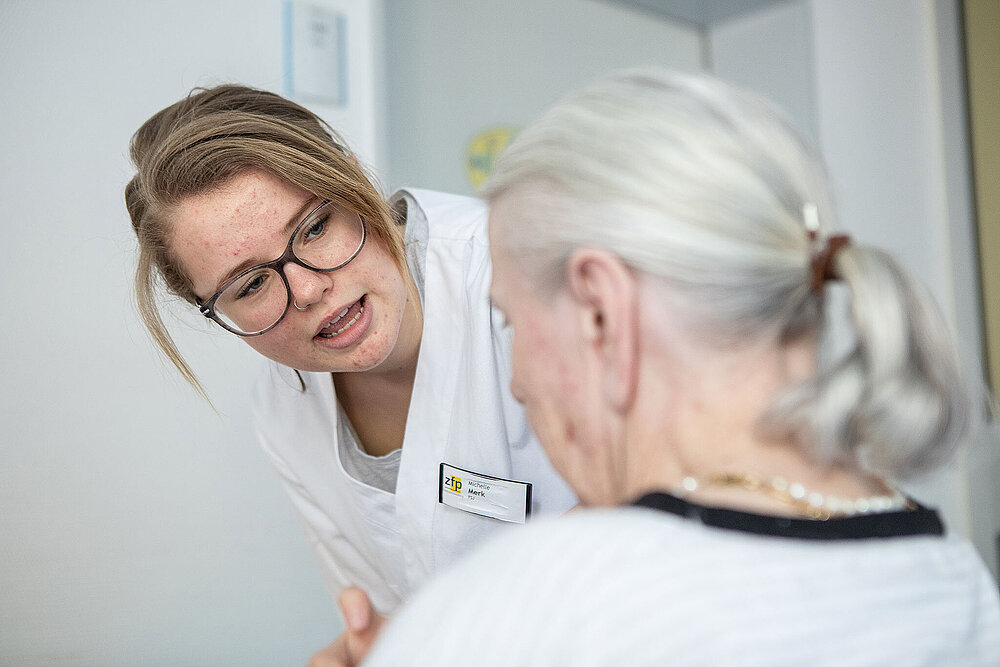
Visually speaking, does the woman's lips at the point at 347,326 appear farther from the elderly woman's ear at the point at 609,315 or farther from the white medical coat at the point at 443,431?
the elderly woman's ear at the point at 609,315

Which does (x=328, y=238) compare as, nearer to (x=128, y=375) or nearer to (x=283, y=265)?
(x=283, y=265)

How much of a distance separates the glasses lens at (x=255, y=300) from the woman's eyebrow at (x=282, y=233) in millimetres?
11

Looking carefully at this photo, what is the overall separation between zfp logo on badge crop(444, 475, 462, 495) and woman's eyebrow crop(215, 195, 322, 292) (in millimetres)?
428

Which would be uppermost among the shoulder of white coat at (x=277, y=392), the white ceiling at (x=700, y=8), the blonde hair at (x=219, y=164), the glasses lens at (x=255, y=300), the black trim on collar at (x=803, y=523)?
the white ceiling at (x=700, y=8)

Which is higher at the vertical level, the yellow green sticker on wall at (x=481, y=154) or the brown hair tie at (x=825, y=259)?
the yellow green sticker on wall at (x=481, y=154)

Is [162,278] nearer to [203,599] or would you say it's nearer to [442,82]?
[203,599]

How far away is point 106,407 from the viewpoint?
1303 mm

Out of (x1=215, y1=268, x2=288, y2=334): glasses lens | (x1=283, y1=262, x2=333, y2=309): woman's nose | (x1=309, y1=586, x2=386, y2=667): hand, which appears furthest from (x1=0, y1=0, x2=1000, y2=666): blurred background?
(x1=309, y1=586, x2=386, y2=667): hand

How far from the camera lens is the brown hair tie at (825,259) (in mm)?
653

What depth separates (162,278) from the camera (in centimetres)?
124

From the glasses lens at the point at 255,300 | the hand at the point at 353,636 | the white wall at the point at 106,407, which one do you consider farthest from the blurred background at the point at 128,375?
the hand at the point at 353,636

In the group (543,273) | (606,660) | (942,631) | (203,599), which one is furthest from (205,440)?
(942,631)

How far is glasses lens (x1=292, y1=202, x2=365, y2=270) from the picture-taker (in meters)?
1.13

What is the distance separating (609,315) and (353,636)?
1.40 feet
